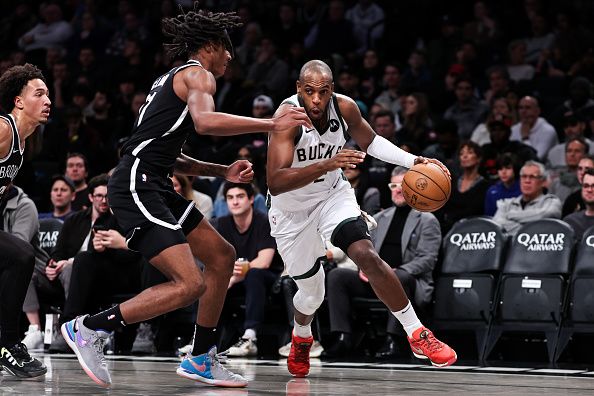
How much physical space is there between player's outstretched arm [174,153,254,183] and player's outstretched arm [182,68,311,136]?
56cm

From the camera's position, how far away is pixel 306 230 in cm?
644

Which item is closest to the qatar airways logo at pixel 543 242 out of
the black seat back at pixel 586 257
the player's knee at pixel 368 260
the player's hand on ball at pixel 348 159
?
the black seat back at pixel 586 257

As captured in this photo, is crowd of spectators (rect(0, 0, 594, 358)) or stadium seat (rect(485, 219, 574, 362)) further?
crowd of spectators (rect(0, 0, 594, 358))

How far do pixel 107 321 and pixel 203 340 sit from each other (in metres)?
0.68

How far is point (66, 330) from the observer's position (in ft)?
18.8

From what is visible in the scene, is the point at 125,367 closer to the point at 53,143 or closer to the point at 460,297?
the point at 460,297

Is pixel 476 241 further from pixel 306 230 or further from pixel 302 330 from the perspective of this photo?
pixel 306 230

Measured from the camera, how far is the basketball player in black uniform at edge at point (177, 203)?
548cm

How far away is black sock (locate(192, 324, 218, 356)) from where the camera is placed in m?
6.04

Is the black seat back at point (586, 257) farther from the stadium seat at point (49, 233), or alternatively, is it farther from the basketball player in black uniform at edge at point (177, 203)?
the stadium seat at point (49, 233)

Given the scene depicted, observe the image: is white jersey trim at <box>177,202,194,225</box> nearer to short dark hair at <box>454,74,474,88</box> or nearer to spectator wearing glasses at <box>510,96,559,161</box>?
spectator wearing glasses at <box>510,96,559,161</box>

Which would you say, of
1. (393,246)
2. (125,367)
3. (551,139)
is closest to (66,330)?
(125,367)

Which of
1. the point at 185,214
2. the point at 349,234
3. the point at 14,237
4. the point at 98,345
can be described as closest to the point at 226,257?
the point at 185,214

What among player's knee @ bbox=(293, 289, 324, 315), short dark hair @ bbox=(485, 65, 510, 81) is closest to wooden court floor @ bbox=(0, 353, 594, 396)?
player's knee @ bbox=(293, 289, 324, 315)
